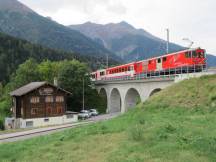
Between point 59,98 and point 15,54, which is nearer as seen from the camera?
point 59,98

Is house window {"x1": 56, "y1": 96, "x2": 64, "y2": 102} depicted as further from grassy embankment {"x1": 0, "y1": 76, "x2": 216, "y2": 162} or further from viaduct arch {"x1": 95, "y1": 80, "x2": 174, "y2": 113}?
grassy embankment {"x1": 0, "y1": 76, "x2": 216, "y2": 162}

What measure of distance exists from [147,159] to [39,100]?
1982 inches

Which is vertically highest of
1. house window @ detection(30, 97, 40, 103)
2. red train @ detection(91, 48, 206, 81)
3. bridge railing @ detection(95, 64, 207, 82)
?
red train @ detection(91, 48, 206, 81)

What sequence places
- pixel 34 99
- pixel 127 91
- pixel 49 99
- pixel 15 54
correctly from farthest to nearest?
pixel 15 54
pixel 127 91
pixel 49 99
pixel 34 99

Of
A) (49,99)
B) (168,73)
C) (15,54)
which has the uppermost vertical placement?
(15,54)

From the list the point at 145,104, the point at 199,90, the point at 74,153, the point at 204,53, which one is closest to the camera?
the point at 74,153

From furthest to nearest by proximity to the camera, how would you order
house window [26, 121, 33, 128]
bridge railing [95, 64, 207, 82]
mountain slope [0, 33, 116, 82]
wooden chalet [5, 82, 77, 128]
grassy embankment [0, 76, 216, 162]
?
mountain slope [0, 33, 116, 82], wooden chalet [5, 82, 77, 128], house window [26, 121, 33, 128], bridge railing [95, 64, 207, 82], grassy embankment [0, 76, 216, 162]

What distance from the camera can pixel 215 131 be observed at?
1675cm

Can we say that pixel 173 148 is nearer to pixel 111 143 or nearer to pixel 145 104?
pixel 111 143

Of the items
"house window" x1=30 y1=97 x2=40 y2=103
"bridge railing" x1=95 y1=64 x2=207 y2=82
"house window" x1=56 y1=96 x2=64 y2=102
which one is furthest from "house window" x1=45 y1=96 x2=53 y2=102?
"bridge railing" x1=95 y1=64 x2=207 y2=82

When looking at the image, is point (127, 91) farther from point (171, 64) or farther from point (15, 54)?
point (15, 54)

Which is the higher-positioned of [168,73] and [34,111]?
[168,73]

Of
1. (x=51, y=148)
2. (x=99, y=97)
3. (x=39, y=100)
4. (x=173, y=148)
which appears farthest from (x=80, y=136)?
(x=99, y=97)

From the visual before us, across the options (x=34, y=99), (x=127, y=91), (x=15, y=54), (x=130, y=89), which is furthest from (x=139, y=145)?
(x=15, y=54)
